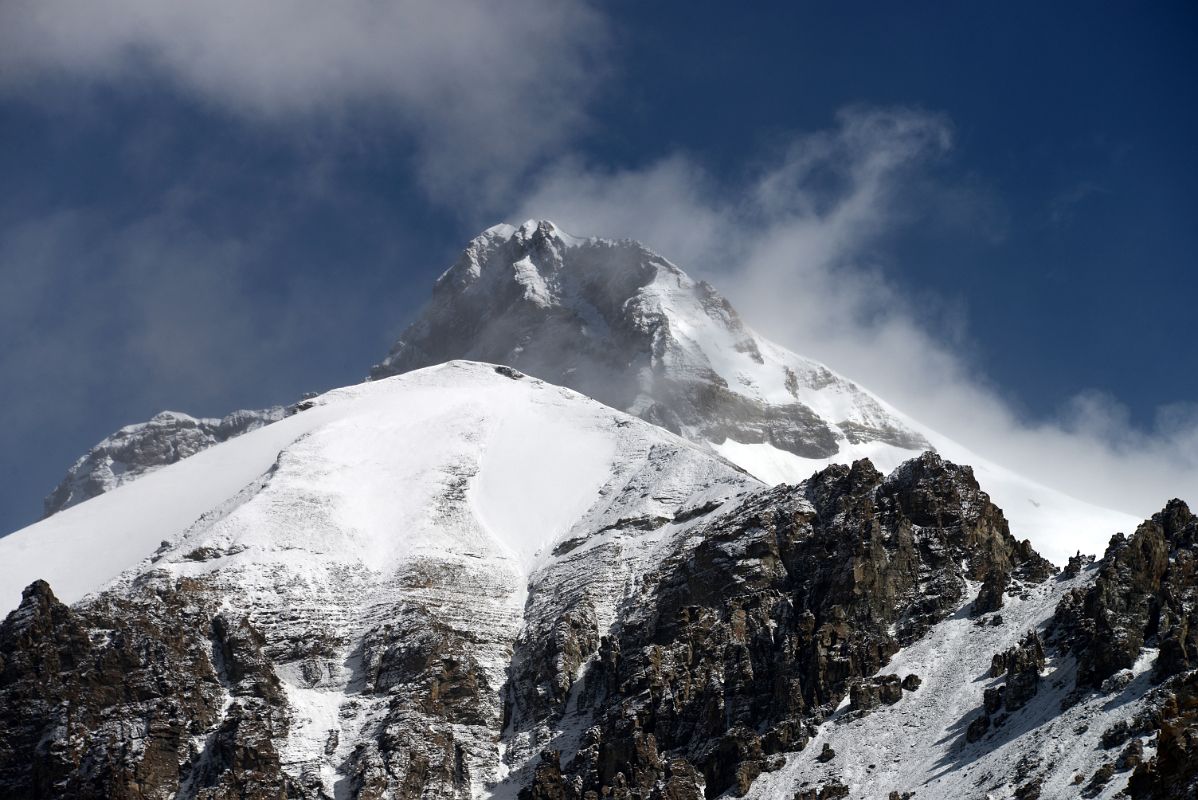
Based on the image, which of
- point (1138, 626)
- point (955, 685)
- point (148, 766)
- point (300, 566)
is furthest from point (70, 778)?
point (1138, 626)

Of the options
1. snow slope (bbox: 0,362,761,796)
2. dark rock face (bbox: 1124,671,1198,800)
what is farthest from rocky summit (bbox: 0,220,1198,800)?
dark rock face (bbox: 1124,671,1198,800)

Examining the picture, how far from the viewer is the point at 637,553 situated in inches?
7156

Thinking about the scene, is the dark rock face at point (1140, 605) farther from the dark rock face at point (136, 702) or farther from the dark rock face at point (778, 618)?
the dark rock face at point (136, 702)

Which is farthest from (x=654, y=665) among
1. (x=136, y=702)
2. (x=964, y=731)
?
(x=136, y=702)

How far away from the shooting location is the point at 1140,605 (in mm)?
126938

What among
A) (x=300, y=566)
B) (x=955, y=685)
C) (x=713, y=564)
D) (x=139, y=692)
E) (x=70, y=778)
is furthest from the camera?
(x=300, y=566)

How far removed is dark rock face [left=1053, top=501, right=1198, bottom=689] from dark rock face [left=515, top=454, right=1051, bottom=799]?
46.7 feet

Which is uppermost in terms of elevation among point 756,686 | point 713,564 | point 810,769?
point 713,564

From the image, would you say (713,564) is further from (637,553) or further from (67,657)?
(67,657)

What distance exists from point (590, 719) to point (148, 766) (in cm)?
4368

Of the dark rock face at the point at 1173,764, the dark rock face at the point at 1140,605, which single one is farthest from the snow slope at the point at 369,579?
the dark rock face at the point at 1173,764

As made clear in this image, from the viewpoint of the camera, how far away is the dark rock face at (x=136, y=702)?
469 feet

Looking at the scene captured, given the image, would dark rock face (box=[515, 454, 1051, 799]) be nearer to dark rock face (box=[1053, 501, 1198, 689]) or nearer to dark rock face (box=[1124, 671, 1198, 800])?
dark rock face (box=[1053, 501, 1198, 689])

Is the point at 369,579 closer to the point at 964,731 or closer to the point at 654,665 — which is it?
the point at 654,665
